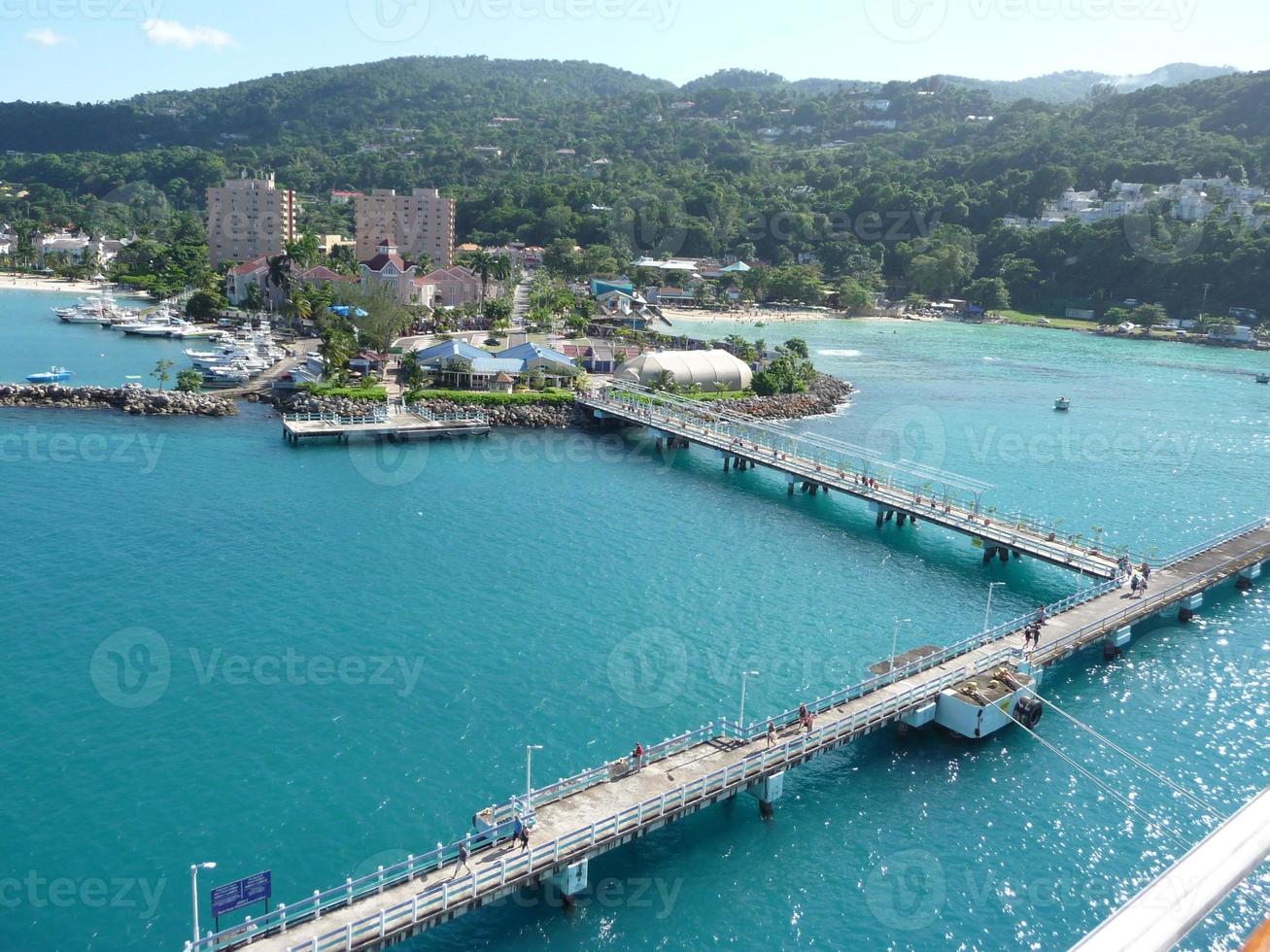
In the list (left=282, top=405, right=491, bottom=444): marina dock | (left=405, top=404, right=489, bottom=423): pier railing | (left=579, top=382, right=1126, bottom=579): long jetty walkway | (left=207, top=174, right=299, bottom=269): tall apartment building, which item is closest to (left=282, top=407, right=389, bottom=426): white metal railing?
(left=282, top=405, right=491, bottom=444): marina dock

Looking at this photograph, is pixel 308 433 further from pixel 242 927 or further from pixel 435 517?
pixel 242 927

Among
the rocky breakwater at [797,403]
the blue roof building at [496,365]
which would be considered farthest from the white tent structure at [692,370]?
the blue roof building at [496,365]

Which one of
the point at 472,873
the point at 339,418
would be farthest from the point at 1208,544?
the point at 339,418

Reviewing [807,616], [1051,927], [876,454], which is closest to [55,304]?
[876,454]

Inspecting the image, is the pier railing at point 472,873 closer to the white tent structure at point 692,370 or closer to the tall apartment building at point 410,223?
the white tent structure at point 692,370

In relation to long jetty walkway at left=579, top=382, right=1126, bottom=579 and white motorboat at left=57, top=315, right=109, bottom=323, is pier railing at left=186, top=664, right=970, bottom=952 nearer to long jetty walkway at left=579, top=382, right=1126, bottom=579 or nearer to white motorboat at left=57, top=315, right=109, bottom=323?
long jetty walkway at left=579, top=382, right=1126, bottom=579

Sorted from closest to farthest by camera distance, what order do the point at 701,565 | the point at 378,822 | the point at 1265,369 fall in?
the point at 378,822, the point at 701,565, the point at 1265,369
